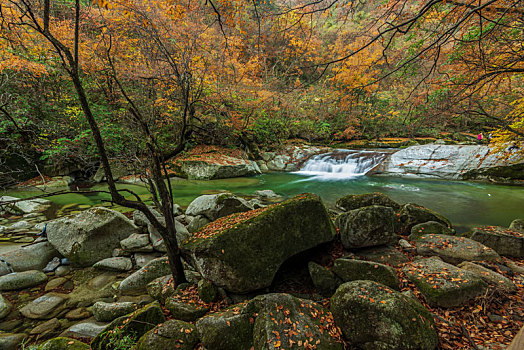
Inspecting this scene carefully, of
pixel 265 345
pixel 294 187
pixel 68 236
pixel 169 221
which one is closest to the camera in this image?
pixel 265 345

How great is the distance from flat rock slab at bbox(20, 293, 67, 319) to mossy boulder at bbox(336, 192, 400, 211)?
5920mm

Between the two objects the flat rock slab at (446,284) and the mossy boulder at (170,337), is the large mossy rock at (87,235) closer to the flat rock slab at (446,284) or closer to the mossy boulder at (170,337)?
the mossy boulder at (170,337)

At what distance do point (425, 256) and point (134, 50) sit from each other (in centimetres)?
1219

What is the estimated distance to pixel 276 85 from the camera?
15.3 metres

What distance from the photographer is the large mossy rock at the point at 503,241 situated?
3.69 metres

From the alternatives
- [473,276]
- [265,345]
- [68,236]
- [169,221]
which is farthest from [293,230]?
[68,236]

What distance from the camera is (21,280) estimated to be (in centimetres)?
363

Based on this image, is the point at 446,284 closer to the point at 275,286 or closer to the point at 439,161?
the point at 275,286

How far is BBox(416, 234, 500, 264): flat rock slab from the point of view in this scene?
3.40 meters

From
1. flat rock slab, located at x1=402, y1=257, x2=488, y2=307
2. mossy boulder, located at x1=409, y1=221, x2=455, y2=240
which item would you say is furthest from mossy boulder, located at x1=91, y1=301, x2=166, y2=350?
mossy boulder, located at x1=409, y1=221, x2=455, y2=240

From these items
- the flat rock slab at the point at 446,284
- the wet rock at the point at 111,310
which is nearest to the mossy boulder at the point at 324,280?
the flat rock slab at the point at 446,284

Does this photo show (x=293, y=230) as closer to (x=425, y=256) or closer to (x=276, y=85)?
(x=425, y=256)

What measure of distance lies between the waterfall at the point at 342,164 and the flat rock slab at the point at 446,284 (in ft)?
33.4

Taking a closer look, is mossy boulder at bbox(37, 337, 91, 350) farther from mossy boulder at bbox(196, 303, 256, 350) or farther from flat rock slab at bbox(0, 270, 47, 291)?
flat rock slab at bbox(0, 270, 47, 291)
